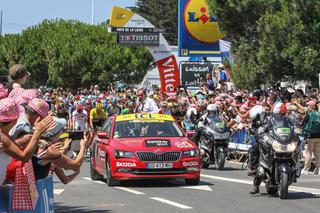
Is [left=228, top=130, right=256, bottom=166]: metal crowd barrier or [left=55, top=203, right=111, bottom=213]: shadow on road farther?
[left=228, top=130, right=256, bottom=166]: metal crowd barrier

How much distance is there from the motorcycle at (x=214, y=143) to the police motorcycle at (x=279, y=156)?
6.47 metres

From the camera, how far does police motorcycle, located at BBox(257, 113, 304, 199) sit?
1512 cm

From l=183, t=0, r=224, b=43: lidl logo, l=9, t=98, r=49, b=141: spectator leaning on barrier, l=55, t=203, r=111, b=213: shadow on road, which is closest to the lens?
l=9, t=98, r=49, b=141: spectator leaning on barrier

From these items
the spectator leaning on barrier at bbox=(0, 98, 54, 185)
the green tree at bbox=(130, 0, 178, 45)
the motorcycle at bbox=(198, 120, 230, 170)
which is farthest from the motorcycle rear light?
the green tree at bbox=(130, 0, 178, 45)

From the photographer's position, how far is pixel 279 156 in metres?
15.3

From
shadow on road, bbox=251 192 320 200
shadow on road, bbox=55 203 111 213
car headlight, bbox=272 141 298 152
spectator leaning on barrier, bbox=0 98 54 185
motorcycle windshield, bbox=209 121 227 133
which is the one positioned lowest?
shadow on road, bbox=251 192 320 200

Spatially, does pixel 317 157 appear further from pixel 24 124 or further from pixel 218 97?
pixel 24 124

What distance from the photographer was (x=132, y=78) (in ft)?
284

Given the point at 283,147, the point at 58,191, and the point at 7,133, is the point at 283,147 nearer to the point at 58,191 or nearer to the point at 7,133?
the point at 58,191

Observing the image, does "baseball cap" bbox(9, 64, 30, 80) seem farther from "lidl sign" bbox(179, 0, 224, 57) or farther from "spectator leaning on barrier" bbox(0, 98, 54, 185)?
"lidl sign" bbox(179, 0, 224, 57)

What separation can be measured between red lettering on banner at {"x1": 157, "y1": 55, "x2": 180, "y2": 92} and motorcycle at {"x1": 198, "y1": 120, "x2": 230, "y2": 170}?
2126 cm

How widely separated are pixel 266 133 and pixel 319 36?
48.3ft

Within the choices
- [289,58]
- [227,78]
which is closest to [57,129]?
[289,58]

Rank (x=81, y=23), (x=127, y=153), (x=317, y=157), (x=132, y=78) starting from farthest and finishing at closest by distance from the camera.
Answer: (x=81, y=23), (x=132, y=78), (x=317, y=157), (x=127, y=153)
